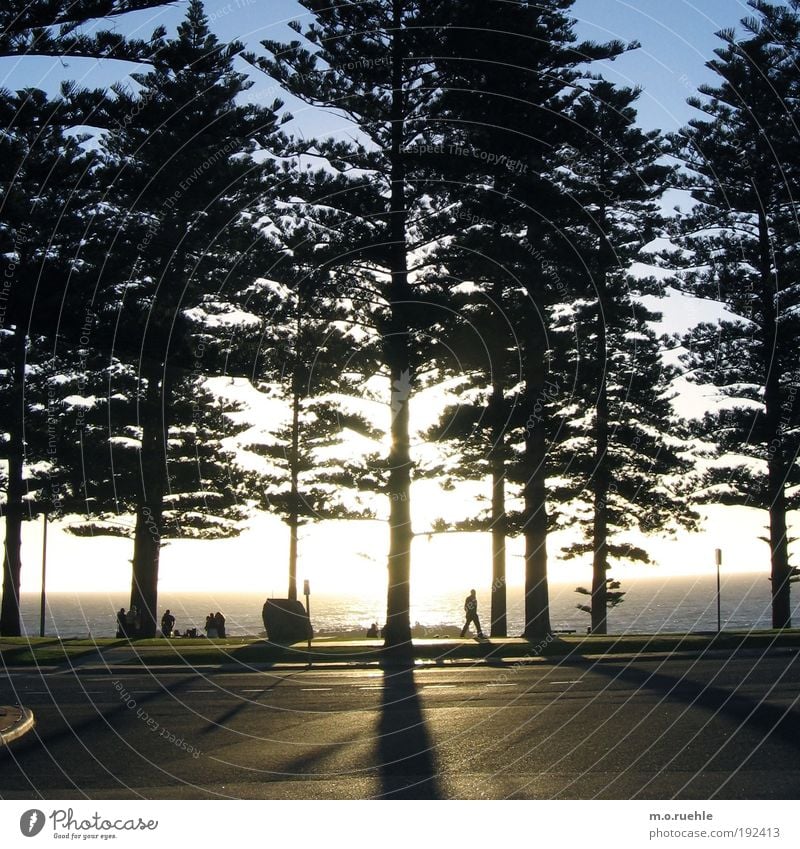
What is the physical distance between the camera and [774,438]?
38.3 meters

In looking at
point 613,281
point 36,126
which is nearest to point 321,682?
point 36,126

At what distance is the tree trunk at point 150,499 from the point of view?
126 ft

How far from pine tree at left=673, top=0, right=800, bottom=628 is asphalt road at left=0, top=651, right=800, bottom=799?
1901cm

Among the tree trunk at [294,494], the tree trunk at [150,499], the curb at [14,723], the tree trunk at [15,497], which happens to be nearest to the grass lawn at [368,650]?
the tree trunk at [15,497]

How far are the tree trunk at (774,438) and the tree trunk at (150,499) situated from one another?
827 inches

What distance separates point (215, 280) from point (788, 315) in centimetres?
1955

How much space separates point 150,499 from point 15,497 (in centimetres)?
470

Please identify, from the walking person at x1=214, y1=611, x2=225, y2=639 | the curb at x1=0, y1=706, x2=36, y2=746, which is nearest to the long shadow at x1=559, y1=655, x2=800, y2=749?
the curb at x1=0, y1=706, x2=36, y2=746

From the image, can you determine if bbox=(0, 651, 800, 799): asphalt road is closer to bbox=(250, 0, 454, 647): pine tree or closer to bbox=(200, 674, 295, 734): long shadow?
bbox=(200, 674, 295, 734): long shadow

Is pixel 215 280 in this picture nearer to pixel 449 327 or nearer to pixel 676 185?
pixel 449 327

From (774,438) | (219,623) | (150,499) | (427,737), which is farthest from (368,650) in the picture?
(774,438)

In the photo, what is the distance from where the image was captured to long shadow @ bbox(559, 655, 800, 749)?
13258 mm

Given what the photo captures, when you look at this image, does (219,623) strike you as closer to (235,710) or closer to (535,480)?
(535,480)

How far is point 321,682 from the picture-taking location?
2148 centimetres
